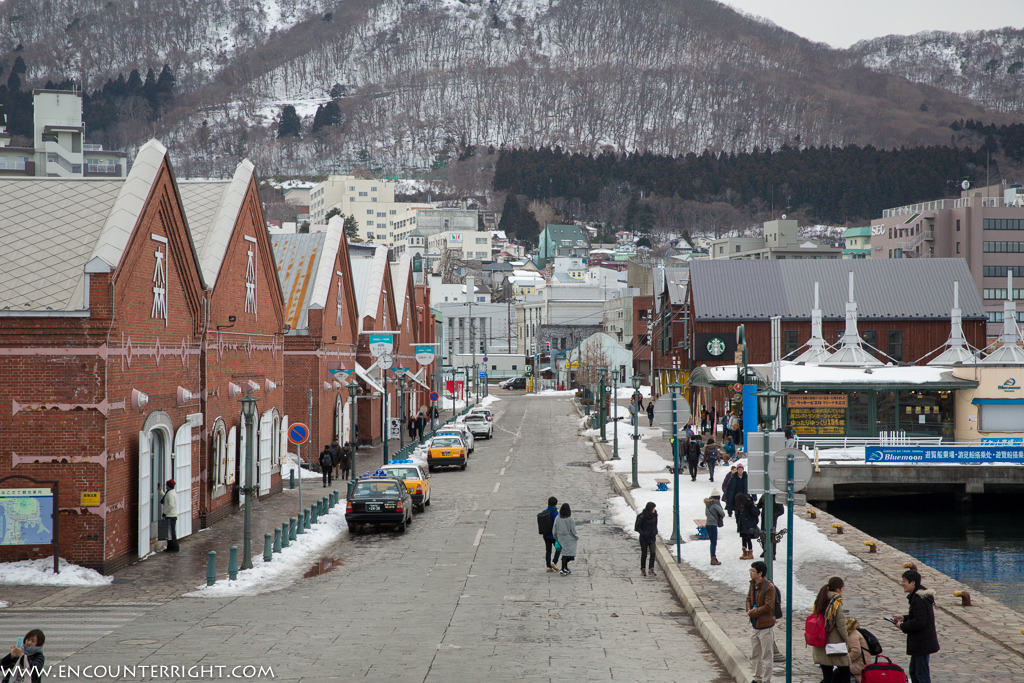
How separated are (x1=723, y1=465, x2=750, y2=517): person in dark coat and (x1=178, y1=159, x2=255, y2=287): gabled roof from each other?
52.5ft

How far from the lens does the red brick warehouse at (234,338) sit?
90.0 feet

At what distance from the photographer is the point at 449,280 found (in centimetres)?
18788

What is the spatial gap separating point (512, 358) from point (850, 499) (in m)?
107

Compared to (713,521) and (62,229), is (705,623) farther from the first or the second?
(62,229)

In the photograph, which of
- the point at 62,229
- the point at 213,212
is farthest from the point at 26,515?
the point at 213,212

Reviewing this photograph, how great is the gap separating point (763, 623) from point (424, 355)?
4262cm

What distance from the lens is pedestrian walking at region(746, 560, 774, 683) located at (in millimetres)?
12352

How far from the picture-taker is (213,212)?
29719 mm

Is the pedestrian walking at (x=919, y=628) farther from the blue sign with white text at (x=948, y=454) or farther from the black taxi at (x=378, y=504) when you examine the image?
the blue sign with white text at (x=948, y=454)

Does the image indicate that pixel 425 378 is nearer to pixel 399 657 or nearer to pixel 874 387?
pixel 874 387

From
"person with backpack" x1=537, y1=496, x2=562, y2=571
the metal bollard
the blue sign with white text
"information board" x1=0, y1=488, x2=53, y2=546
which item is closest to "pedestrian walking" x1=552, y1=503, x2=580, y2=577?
"person with backpack" x1=537, y1=496, x2=562, y2=571

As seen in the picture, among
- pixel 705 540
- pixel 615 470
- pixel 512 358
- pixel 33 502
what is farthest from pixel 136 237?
pixel 512 358

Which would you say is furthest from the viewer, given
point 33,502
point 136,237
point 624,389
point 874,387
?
point 624,389

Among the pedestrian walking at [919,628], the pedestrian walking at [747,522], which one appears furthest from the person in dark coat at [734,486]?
the pedestrian walking at [919,628]
